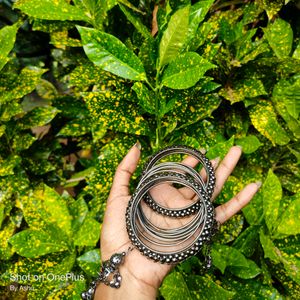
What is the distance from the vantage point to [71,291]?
1.11m

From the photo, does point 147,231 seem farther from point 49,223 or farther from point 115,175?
point 49,223

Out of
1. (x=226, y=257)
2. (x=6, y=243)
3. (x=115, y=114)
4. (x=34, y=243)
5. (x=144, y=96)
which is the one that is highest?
(x=144, y=96)

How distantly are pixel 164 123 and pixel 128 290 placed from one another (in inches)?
18.0

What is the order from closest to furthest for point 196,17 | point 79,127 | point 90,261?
point 196,17
point 90,261
point 79,127

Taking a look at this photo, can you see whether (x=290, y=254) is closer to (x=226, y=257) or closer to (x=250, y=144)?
(x=226, y=257)

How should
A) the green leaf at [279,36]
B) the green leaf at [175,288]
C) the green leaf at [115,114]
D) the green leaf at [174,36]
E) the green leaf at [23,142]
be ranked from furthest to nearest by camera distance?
the green leaf at [23,142] → the green leaf at [279,36] → the green leaf at [115,114] → the green leaf at [175,288] → the green leaf at [174,36]

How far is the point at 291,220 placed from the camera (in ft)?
3.27

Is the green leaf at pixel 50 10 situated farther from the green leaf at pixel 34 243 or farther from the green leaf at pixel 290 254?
the green leaf at pixel 290 254

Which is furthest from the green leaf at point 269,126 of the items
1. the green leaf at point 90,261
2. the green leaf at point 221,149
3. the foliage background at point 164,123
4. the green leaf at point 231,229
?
the green leaf at point 90,261

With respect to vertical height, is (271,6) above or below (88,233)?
above

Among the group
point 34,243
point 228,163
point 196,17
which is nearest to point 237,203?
point 228,163

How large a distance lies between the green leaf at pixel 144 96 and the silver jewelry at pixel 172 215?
0.13m

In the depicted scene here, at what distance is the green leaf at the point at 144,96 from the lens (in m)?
0.92

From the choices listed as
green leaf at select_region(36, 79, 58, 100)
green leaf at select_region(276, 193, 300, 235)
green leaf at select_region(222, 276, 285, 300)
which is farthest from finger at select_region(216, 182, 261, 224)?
green leaf at select_region(36, 79, 58, 100)
